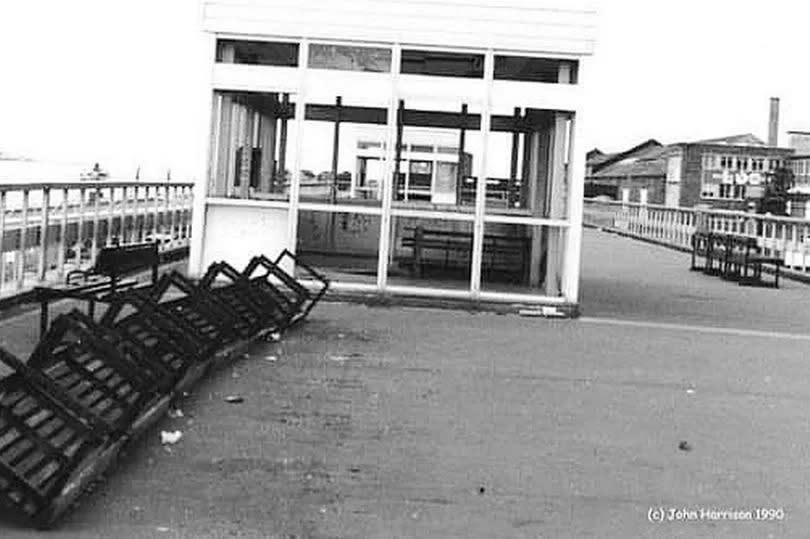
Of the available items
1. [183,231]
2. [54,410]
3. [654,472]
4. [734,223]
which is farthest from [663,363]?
[734,223]

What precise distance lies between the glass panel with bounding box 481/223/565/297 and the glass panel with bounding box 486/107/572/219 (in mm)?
258

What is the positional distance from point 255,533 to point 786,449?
3.63 meters

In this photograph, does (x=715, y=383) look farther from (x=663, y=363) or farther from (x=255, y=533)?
(x=255, y=533)

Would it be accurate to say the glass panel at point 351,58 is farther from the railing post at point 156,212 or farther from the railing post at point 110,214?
the railing post at point 156,212

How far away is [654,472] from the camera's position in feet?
22.0

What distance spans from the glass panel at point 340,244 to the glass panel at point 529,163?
5.74ft

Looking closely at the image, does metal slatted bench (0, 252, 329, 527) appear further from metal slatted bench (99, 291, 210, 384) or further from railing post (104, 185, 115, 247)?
railing post (104, 185, 115, 247)

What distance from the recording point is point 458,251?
16.5 meters

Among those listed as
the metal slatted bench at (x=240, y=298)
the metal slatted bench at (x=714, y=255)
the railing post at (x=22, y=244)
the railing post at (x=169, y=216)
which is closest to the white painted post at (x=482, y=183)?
the metal slatted bench at (x=240, y=298)

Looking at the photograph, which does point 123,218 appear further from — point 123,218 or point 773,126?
point 773,126

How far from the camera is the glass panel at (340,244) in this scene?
15.8m

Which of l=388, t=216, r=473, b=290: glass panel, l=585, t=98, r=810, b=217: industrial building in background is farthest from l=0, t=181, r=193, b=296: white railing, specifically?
l=585, t=98, r=810, b=217: industrial building in background

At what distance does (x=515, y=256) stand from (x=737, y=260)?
317 inches

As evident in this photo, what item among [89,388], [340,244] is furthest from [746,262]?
[89,388]
